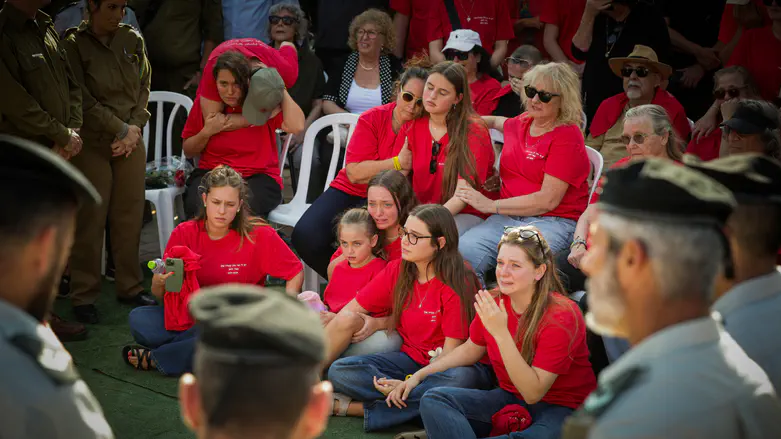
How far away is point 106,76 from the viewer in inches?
199

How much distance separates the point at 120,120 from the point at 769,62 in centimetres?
379

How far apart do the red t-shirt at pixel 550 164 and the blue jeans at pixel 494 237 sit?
0.09 meters

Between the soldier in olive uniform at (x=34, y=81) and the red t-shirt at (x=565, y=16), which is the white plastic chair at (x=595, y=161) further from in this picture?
the soldier in olive uniform at (x=34, y=81)

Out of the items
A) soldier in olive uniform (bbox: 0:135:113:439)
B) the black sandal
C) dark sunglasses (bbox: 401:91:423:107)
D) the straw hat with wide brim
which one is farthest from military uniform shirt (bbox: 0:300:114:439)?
the straw hat with wide brim

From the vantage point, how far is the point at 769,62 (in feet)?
17.3

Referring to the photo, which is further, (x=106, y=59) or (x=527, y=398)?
(x=106, y=59)

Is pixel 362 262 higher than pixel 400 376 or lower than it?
higher

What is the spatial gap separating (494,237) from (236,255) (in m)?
1.33

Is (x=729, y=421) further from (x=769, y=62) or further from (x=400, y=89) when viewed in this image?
(x=769, y=62)

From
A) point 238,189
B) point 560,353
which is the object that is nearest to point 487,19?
point 238,189

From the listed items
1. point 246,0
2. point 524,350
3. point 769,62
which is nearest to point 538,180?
point 524,350

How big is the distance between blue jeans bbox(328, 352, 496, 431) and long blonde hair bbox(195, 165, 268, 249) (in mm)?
987

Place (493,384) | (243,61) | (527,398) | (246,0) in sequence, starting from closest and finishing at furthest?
1. (527,398)
2. (493,384)
3. (243,61)
4. (246,0)

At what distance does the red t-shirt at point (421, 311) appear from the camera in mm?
4043
